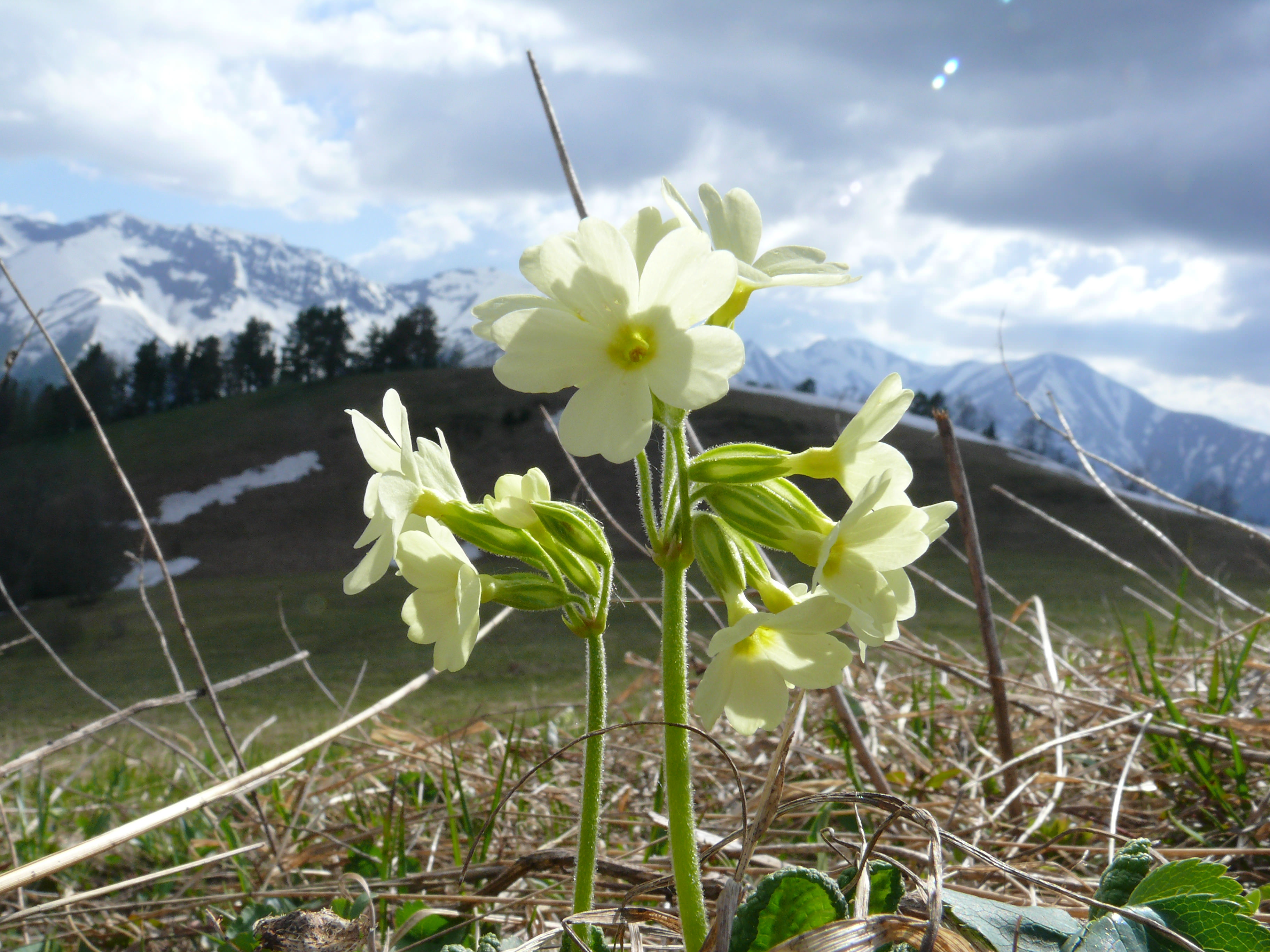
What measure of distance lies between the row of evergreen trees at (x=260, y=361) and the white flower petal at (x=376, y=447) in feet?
138

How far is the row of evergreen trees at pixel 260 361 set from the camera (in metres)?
45.2

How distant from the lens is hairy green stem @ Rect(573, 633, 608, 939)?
997mm

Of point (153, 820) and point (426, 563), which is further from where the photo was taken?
point (153, 820)

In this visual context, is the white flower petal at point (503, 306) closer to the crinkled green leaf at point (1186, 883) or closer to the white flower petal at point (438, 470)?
the white flower petal at point (438, 470)

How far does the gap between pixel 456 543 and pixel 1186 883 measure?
84cm

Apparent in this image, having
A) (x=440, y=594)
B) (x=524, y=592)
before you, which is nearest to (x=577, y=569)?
(x=524, y=592)

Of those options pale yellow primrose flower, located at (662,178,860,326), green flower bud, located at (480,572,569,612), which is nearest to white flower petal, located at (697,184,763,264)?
pale yellow primrose flower, located at (662,178,860,326)

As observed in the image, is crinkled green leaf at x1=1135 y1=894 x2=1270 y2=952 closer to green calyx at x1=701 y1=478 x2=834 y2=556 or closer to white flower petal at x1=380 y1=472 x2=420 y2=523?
green calyx at x1=701 y1=478 x2=834 y2=556

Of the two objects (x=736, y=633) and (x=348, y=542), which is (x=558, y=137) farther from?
(x=348, y=542)

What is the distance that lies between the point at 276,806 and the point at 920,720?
1.82 m

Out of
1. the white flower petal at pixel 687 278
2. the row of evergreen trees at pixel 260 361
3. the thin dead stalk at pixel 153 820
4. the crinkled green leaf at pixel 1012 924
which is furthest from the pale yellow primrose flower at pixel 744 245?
the row of evergreen trees at pixel 260 361

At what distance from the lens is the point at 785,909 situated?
953 millimetres

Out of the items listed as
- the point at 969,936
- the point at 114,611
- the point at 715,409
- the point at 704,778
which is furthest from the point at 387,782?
the point at 715,409

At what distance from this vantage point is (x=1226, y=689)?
6.42ft
